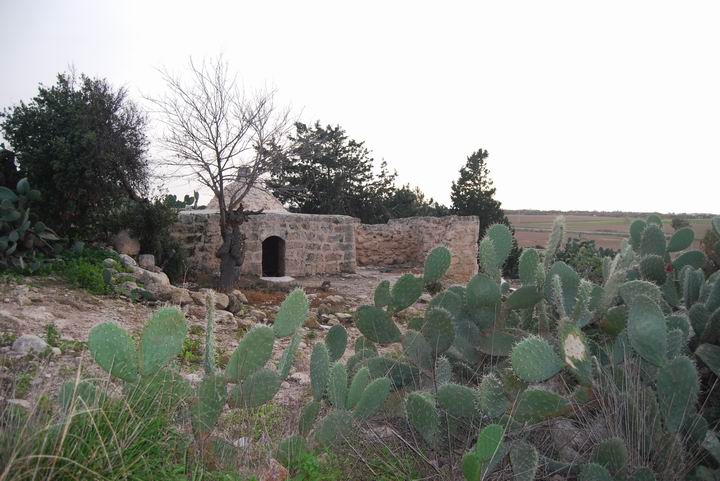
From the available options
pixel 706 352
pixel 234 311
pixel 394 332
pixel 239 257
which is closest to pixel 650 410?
pixel 706 352


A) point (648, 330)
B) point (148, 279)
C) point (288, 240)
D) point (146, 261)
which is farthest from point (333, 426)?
point (288, 240)

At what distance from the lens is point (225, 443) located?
1.94 metres

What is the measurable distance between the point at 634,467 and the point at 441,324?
921 mm

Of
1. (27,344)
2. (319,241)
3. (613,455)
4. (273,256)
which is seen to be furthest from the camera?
(273,256)

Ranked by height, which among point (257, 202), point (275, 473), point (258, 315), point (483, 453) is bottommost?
point (258, 315)

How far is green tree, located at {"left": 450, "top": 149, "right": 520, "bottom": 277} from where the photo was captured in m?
15.9

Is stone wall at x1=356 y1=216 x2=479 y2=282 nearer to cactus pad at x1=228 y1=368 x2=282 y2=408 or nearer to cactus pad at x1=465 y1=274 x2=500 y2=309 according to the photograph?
cactus pad at x1=465 y1=274 x2=500 y2=309

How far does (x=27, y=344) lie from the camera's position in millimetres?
3689

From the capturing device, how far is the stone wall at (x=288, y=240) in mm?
9914

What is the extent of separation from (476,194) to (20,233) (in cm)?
1236

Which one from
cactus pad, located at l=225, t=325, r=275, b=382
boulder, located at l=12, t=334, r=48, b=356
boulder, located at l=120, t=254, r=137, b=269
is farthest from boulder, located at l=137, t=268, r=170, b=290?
cactus pad, located at l=225, t=325, r=275, b=382

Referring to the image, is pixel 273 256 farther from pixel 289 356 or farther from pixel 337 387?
pixel 337 387

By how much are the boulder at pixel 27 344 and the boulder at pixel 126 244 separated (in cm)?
431

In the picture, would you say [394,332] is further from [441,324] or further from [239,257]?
[239,257]
